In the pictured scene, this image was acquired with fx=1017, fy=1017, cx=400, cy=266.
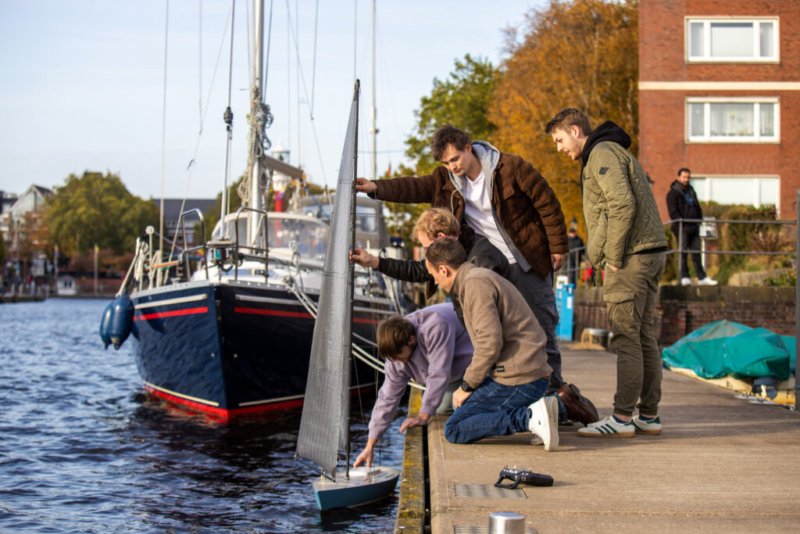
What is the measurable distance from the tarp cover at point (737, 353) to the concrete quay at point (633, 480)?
3.35 meters

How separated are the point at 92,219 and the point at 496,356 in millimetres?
123874

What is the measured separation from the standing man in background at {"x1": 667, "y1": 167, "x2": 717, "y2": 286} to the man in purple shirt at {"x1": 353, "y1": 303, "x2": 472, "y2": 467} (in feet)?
36.3

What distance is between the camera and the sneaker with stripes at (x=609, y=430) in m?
6.65

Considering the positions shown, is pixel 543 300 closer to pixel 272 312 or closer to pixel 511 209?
pixel 511 209

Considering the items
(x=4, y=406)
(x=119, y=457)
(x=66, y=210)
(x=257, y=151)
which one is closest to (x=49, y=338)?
(x=4, y=406)

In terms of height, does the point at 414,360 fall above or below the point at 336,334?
below

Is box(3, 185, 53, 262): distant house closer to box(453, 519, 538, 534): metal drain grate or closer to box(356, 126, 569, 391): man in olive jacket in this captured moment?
→ box(356, 126, 569, 391): man in olive jacket

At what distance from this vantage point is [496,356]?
5.94 meters

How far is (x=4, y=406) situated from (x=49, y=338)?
2409 centimetres

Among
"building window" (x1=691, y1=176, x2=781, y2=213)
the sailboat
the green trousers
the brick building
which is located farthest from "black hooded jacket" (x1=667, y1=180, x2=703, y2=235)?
"building window" (x1=691, y1=176, x2=781, y2=213)

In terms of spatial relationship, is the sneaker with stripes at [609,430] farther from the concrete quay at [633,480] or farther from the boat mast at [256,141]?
the boat mast at [256,141]

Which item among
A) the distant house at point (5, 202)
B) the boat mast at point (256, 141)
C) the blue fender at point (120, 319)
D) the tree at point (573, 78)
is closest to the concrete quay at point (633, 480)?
the boat mast at point (256, 141)

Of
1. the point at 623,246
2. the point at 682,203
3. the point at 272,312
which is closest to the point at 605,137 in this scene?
the point at 623,246

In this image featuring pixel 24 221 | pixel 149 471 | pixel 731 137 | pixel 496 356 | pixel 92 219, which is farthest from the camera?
pixel 24 221
